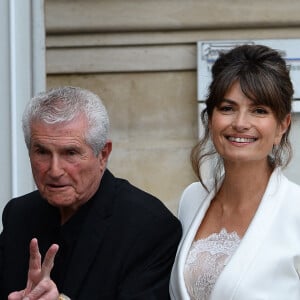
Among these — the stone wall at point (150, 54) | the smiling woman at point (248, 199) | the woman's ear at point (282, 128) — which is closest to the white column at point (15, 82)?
the stone wall at point (150, 54)

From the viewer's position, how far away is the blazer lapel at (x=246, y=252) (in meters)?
3.21

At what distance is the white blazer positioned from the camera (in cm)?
317

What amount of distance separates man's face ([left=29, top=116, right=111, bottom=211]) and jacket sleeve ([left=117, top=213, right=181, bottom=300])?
0.24 metres

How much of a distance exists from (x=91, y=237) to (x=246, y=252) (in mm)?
518

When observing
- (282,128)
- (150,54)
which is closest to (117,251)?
(282,128)

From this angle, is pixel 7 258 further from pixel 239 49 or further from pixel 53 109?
pixel 239 49

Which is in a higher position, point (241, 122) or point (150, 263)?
point (241, 122)

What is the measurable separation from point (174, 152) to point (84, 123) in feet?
9.38

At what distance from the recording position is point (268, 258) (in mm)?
3188

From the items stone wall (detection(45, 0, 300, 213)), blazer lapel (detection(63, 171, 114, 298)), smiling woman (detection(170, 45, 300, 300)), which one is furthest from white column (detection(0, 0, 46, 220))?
smiling woman (detection(170, 45, 300, 300))

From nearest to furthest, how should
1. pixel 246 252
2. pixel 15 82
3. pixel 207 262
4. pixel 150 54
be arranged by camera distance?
pixel 246 252, pixel 207 262, pixel 15 82, pixel 150 54

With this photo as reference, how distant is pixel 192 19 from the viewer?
19.6 feet

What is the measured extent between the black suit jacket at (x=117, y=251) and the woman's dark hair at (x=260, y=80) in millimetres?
393

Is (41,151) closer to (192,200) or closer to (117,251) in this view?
(117,251)
